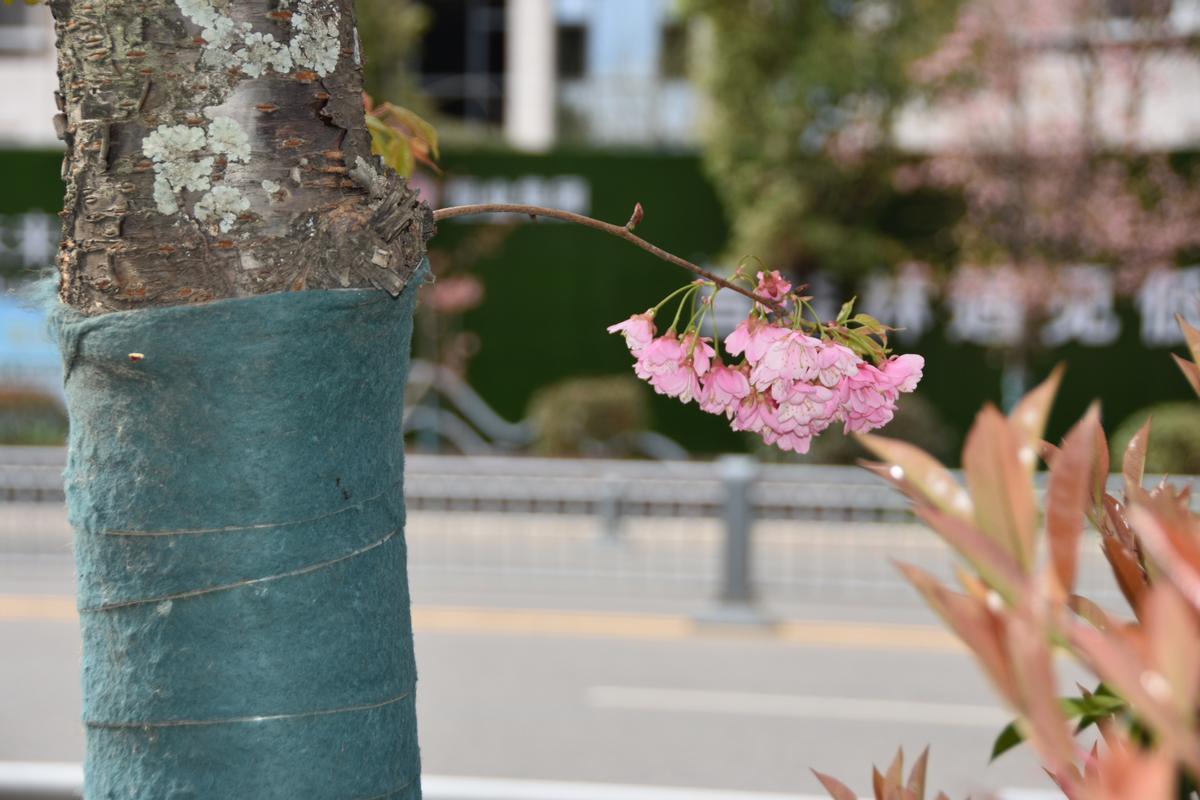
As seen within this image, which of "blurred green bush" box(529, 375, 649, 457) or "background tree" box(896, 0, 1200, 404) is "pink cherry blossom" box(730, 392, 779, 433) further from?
"background tree" box(896, 0, 1200, 404)

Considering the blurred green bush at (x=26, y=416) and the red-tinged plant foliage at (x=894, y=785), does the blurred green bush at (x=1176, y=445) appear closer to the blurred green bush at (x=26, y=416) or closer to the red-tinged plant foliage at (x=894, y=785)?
the blurred green bush at (x=26, y=416)

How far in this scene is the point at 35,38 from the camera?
2178 centimetres

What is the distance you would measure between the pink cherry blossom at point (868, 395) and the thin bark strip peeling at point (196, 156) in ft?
2.00

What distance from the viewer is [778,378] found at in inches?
65.0

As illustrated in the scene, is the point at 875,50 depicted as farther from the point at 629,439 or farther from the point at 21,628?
the point at 21,628

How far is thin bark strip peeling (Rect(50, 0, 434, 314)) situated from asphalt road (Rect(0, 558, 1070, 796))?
4.88 m

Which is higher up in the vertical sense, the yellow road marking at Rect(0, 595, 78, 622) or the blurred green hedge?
the blurred green hedge

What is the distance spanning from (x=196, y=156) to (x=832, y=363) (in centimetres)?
73

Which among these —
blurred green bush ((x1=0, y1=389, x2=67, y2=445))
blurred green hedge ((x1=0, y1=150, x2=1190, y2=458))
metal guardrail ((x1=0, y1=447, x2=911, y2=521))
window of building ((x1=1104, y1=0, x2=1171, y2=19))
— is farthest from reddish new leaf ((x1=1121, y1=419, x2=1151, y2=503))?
blurred green bush ((x1=0, y1=389, x2=67, y2=445))

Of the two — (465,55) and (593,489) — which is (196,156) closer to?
(593,489)

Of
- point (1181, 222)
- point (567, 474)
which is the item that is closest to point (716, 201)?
point (1181, 222)

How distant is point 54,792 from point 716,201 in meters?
13.6

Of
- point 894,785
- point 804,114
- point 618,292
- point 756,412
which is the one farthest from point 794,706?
point 618,292

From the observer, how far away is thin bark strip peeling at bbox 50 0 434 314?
4.65 feet
